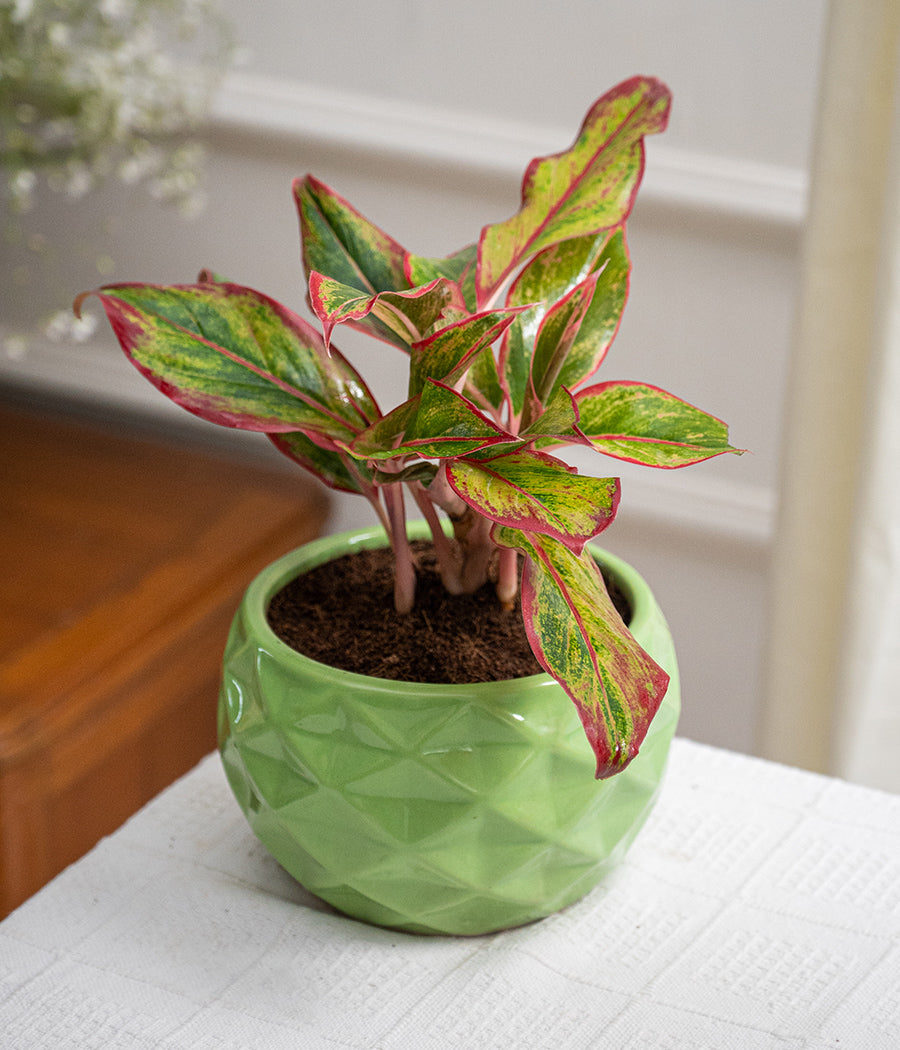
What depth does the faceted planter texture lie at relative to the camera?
464 millimetres

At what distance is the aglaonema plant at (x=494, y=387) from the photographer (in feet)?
1.37

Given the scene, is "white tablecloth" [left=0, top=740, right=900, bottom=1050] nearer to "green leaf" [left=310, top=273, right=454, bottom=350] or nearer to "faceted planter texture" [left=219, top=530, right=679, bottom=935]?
"faceted planter texture" [left=219, top=530, right=679, bottom=935]

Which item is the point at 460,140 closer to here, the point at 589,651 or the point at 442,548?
the point at 442,548

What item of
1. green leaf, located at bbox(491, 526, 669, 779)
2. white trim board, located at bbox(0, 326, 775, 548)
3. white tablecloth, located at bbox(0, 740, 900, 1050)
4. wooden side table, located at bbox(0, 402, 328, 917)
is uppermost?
green leaf, located at bbox(491, 526, 669, 779)

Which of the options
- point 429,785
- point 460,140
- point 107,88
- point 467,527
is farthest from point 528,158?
point 429,785

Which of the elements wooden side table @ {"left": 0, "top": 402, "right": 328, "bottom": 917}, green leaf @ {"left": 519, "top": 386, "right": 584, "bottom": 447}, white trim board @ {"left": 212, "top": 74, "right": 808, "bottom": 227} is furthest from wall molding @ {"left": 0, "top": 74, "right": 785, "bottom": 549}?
green leaf @ {"left": 519, "top": 386, "right": 584, "bottom": 447}

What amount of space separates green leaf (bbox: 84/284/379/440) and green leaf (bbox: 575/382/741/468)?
102mm

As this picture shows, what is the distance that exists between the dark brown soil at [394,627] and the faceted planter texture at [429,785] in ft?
0.07

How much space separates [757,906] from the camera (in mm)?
559

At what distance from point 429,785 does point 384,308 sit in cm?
19

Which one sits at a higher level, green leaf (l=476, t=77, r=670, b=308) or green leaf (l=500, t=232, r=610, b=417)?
green leaf (l=476, t=77, r=670, b=308)

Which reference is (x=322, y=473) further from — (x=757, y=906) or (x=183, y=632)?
(x=183, y=632)

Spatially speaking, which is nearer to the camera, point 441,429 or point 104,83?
point 441,429

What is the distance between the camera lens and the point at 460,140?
3.74ft
